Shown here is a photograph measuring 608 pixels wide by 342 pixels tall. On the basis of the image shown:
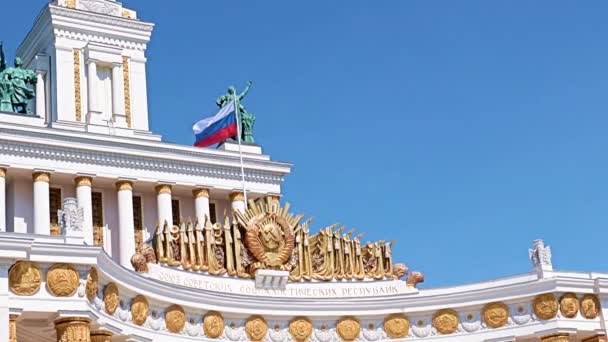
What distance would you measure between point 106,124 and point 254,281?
491 inches

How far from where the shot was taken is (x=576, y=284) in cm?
3728

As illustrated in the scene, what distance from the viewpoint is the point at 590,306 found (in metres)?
37.5

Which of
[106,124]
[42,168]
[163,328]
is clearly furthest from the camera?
[106,124]

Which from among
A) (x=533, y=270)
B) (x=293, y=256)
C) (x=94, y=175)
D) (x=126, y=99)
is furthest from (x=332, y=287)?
(x=126, y=99)

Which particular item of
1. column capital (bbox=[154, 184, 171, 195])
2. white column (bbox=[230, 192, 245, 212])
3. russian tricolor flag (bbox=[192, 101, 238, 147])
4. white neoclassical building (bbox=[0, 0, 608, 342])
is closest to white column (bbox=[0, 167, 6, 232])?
white neoclassical building (bbox=[0, 0, 608, 342])

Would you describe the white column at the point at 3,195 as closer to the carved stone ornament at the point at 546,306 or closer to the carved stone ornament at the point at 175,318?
the carved stone ornament at the point at 175,318

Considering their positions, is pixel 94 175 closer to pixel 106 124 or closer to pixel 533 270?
pixel 106 124

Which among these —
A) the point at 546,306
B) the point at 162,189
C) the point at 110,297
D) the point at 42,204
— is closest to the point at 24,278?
the point at 110,297

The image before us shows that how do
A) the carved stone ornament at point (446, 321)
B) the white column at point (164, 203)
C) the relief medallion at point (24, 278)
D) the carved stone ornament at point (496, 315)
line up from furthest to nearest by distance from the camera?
the white column at point (164, 203) < the carved stone ornament at point (446, 321) < the carved stone ornament at point (496, 315) < the relief medallion at point (24, 278)

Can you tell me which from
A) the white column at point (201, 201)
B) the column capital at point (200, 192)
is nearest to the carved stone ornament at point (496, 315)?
the white column at point (201, 201)

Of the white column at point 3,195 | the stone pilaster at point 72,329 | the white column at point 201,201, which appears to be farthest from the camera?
the white column at point 201,201

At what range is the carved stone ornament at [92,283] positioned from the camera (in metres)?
29.8

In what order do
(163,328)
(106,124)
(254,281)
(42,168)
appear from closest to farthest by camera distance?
(163,328), (254,281), (42,168), (106,124)

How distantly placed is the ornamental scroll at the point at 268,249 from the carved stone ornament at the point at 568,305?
18.4 feet
